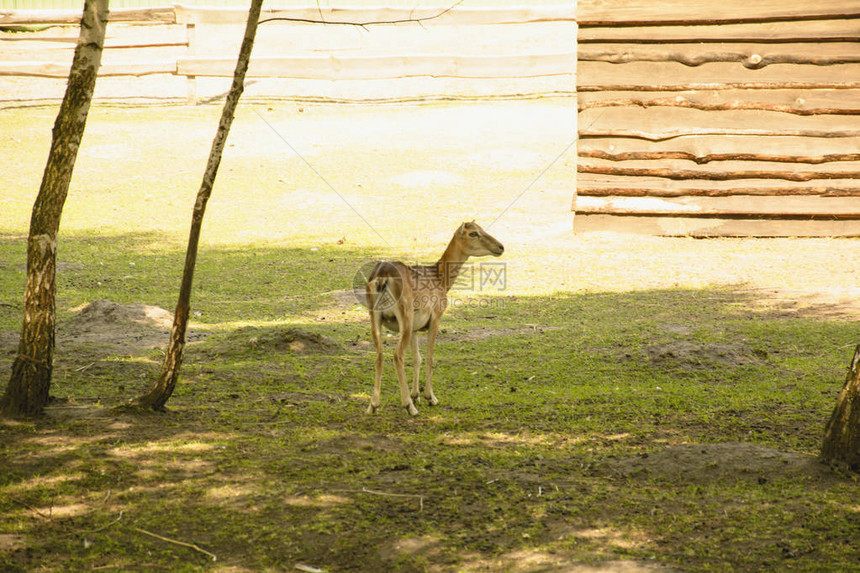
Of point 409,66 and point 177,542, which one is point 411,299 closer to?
point 177,542

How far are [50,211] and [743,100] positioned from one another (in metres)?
11.3

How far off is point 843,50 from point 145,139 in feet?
45.0

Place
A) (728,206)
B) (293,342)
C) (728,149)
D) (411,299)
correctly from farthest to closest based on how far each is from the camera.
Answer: (728,206)
(728,149)
(293,342)
(411,299)

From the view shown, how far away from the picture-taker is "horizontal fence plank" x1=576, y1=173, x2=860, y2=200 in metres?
14.3

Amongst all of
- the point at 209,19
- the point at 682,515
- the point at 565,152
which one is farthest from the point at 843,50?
the point at 209,19

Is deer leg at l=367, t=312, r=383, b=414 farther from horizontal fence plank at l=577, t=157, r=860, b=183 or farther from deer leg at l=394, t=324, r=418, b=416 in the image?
horizontal fence plank at l=577, t=157, r=860, b=183

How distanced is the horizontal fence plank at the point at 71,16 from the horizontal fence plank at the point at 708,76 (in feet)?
41.7

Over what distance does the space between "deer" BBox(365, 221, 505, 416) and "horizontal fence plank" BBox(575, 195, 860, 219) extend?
Answer: 7.22 metres

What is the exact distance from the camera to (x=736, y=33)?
14.3 m

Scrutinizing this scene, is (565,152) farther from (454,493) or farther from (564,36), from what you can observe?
(454,493)

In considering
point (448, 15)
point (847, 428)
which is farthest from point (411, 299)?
point (448, 15)

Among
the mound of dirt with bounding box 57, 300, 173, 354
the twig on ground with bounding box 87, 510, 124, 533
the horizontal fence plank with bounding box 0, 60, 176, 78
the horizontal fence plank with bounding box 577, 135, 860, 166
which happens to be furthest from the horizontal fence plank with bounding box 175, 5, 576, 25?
the twig on ground with bounding box 87, 510, 124, 533

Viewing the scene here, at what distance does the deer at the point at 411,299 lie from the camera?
672 centimetres

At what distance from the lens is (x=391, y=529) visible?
4930 mm
